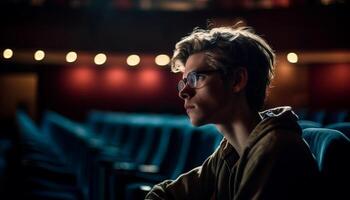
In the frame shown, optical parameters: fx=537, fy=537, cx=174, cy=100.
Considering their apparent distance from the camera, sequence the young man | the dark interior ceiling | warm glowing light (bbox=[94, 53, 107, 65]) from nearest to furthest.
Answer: the young man < the dark interior ceiling < warm glowing light (bbox=[94, 53, 107, 65])

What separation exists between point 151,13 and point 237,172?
28.7 feet

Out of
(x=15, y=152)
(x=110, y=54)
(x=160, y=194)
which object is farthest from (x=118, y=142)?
(x=110, y=54)

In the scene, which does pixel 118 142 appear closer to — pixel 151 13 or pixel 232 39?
pixel 232 39

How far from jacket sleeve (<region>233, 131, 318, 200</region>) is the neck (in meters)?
0.14

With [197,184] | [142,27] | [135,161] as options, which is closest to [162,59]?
[142,27]

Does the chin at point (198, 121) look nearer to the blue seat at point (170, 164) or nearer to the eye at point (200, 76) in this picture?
the eye at point (200, 76)

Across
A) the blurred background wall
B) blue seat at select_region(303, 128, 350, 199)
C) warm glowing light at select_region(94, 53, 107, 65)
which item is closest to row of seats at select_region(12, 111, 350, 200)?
blue seat at select_region(303, 128, 350, 199)

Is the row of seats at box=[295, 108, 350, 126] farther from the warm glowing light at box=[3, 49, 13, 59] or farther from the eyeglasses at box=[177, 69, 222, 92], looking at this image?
the warm glowing light at box=[3, 49, 13, 59]

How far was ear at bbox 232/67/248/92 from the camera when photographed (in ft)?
3.74

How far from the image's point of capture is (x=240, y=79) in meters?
1.14

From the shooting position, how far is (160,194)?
4.26 feet

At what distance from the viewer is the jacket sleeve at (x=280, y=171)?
2.98 feet

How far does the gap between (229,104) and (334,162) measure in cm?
25

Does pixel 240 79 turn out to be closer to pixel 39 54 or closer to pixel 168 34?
pixel 168 34
